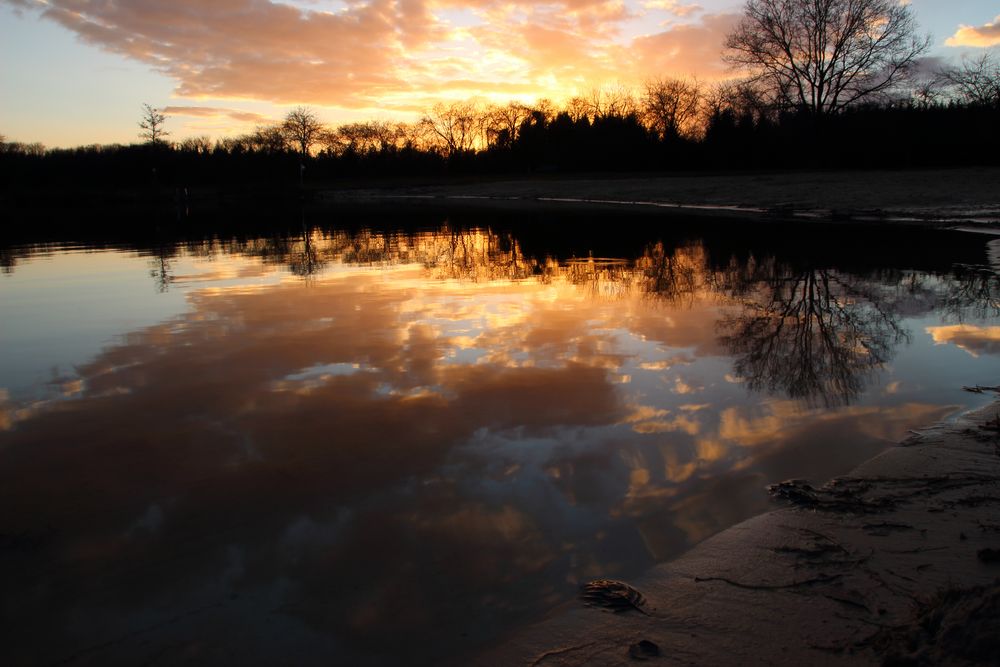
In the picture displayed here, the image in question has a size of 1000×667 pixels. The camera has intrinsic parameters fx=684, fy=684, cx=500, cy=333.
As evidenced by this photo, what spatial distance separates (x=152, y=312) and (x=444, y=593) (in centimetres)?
759

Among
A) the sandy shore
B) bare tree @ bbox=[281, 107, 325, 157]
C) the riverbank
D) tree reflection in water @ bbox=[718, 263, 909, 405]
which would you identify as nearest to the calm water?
tree reflection in water @ bbox=[718, 263, 909, 405]

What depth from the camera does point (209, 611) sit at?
2.84 m

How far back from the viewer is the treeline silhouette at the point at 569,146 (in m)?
43.6

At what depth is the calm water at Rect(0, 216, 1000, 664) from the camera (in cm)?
289

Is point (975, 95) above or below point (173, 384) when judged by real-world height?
above

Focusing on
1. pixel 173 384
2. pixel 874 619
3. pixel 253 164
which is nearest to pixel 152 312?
pixel 173 384

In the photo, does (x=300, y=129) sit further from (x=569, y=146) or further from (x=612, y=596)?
(x=612, y=596)

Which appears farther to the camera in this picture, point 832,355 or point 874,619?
point 832,355

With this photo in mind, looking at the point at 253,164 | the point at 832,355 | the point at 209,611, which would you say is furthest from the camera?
the point at 253,164

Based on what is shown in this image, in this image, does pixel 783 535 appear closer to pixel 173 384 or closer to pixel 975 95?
pixel 173 384

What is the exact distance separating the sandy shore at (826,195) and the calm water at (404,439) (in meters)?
13.0

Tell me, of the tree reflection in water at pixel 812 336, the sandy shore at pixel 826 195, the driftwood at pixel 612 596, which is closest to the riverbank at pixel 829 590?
the driftwood at pixel 612 596

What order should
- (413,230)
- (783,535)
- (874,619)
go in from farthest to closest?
1. (413,230)
2. (783,535)
3. (874,619)

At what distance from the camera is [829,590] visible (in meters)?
2.78
